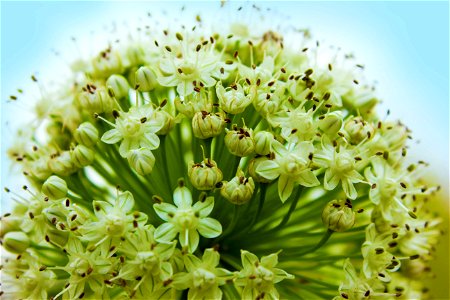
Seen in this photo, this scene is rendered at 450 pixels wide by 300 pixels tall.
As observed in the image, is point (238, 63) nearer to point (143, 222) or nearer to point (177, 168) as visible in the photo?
point (177, 168)

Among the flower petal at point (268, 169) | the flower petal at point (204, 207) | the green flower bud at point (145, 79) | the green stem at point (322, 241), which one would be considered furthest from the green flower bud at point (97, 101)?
the green stem at point (322, 241)

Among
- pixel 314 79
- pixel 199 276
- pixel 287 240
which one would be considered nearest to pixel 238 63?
pixel 314 79

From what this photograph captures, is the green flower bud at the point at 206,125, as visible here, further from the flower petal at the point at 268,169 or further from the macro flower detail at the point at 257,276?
the macro flower detail at the point at 257,276

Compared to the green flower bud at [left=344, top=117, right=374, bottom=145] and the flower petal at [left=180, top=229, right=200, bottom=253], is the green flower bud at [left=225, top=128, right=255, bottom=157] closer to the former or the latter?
the flower petal at [left=180, top=229, right=200, bottom=253]

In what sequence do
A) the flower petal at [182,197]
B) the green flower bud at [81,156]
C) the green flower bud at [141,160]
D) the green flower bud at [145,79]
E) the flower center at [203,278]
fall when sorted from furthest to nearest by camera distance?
the green flower bud at [145,79]
the green flower bud at [81,156]
the green flower bud at [141,160]
the flower petal at [182,197]
the flower center at [203,278]

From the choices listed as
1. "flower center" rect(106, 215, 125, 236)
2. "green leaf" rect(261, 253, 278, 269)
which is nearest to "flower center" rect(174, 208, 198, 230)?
"flower center" rect(106, 215, 125, 236)

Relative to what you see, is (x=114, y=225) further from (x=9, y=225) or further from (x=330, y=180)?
(x=330, y=180)
